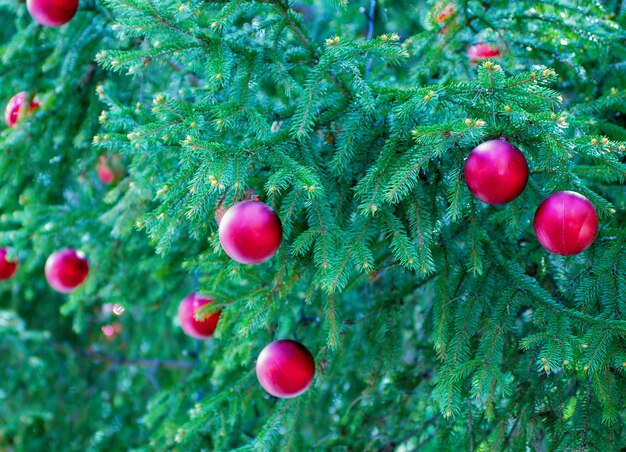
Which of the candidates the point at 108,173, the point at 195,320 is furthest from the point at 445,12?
the point at 108,173

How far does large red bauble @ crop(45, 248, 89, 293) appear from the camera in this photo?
3166mm

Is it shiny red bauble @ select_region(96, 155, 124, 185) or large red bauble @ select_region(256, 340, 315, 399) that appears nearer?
large red bauble @ select_region(256, 340, 315, 399)

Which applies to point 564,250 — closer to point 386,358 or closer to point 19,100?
point 386,358

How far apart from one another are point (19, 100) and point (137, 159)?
3.57ft

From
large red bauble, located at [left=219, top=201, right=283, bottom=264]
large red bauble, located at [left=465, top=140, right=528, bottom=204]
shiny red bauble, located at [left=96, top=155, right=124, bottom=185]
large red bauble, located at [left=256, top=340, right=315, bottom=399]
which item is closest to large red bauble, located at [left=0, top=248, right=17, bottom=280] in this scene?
shiny red bauble, located at [left=96, top=155, right=124, bottom=185]

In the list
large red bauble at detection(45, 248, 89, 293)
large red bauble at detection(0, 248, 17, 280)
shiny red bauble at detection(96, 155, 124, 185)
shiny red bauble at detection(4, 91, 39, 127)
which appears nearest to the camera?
shiny red bauble at detection(4, 91, 39, 127)

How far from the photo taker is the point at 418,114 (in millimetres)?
1956

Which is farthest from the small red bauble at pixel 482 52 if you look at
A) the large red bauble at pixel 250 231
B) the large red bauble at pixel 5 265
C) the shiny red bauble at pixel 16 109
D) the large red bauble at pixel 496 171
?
the large red bauble at pixel 5 265

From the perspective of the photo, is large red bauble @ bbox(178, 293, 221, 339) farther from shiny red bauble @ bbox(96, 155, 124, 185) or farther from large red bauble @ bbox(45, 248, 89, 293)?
shiny red bauble @ bbox(96, 155, 124, 185)

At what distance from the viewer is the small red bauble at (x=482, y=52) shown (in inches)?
107

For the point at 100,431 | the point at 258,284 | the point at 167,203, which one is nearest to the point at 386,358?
the point at 258,284

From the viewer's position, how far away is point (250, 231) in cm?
174

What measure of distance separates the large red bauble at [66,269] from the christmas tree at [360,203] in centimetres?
1

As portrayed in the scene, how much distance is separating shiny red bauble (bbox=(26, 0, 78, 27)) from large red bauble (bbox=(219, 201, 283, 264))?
4.98 ft
